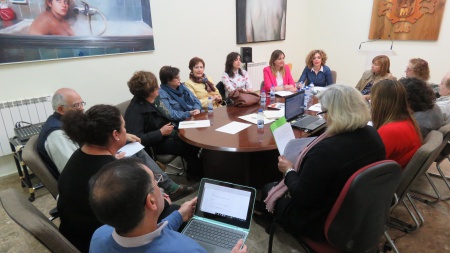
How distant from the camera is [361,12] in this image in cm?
504

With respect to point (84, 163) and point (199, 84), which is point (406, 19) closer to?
point (199, 84)

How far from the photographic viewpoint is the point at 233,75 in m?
3.75

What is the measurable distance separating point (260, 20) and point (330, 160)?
14.1ft

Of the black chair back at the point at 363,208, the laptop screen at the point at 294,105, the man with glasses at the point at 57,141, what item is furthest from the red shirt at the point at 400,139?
the man with glasses at the point at 57,141

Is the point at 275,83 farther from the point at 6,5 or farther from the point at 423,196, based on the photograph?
the point at 6,5

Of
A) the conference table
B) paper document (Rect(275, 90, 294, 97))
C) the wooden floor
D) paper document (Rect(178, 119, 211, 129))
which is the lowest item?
the wooden floor

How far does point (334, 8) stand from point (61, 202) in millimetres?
5689

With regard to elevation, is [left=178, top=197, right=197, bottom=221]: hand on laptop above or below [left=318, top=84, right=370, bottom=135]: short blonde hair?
below

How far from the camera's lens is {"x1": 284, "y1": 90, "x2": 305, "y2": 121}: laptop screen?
2.39 meters

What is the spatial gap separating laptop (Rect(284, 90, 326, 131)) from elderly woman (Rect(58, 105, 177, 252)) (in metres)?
1.39

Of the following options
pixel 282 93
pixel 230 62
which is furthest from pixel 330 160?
pixel 230 62

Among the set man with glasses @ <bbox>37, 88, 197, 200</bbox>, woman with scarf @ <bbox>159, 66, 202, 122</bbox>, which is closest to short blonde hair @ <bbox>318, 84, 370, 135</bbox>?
man with glasses @ <bbox>37, 88, 197, 200</bbox>

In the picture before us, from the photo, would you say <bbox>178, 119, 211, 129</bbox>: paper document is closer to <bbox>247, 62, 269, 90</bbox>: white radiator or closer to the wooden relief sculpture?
<bbox>247, 62, 269, 90</bbox>: white radiator

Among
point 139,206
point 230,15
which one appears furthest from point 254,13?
point 139,206
